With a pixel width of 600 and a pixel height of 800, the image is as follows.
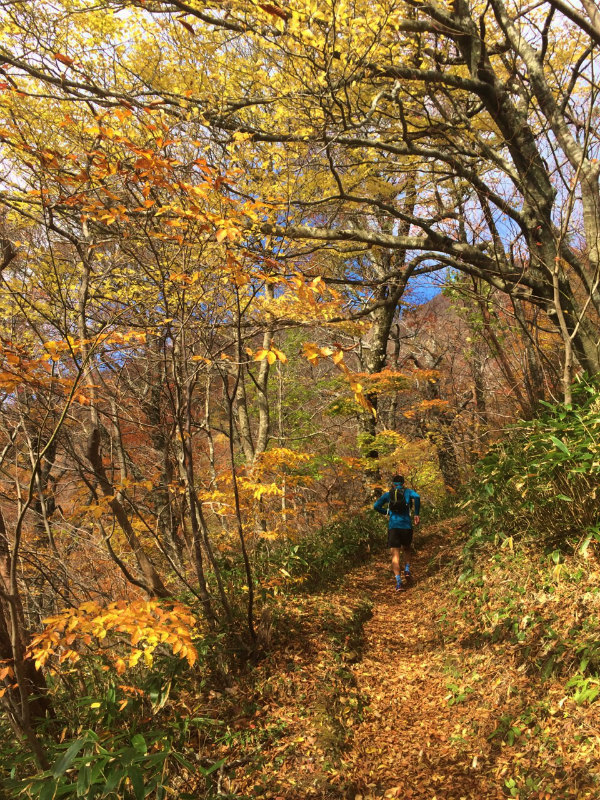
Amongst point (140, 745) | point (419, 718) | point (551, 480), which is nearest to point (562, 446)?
point (551, 480)

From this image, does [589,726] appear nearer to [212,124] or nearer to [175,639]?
[175,639]

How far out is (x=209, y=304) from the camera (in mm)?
4566

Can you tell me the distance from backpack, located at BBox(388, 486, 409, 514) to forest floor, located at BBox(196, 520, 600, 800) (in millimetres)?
1390

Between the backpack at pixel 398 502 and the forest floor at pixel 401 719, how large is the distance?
139 cm

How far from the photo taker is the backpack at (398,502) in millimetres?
A: 6176

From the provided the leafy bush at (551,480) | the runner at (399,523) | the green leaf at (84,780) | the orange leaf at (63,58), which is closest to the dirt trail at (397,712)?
the runner at (399,523)

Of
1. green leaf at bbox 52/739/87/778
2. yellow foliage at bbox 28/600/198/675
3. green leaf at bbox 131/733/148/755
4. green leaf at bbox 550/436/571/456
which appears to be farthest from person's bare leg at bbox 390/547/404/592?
green leaf at bbox 52/739/87/778

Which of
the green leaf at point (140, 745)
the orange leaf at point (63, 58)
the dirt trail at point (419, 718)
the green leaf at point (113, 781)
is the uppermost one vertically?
the orange leaf at point (63, 58)

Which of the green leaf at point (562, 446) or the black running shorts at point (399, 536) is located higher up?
the green leaf at point (562, 446)

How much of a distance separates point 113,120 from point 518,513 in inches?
270

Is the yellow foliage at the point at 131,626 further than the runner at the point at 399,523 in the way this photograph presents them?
No

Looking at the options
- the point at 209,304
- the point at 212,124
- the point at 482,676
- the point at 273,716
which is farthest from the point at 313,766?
the point at 212,124

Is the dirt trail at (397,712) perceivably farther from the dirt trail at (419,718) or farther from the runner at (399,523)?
the runner at (399,523)

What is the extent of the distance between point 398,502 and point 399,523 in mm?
297
